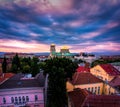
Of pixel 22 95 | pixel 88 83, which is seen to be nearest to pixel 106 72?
pixel 88 83

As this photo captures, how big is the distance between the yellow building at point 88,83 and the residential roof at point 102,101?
13760 millimetres

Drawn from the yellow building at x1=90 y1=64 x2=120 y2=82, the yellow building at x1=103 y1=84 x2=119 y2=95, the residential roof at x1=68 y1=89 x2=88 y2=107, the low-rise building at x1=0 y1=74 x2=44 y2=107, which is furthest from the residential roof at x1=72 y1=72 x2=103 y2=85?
the low-rise building at x1=0 y1=74 x2=44 y2=107

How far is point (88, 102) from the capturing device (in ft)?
76.1

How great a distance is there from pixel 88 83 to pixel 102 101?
15.4 m

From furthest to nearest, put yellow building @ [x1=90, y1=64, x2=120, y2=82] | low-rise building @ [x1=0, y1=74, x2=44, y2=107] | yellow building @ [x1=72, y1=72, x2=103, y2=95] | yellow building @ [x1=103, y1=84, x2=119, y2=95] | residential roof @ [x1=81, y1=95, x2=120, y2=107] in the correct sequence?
yellow building @ [x1=90, y1=64, x2=120, y2=82]
yellow building @ [x1=72, y1=72, x2=103, y2=95]
yellow building @ [x1=103, y1=84, x2=119, y2=95]
low-rise building @ [x1=0, y1=74, x2=44, y2=107]
residential roof @ [x1=81, y1=95, x2=120, y2=107]

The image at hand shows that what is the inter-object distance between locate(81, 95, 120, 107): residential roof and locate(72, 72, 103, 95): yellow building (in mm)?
13760

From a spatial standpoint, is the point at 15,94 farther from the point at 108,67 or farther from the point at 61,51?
the point at 61,51

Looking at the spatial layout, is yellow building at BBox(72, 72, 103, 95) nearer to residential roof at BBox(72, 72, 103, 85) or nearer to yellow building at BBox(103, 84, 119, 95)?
residential roof at BBox(72, 72, 103, 85)

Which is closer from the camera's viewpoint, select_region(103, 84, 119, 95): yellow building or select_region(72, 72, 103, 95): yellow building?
select_region(103, 84, 119, 95): yellow building

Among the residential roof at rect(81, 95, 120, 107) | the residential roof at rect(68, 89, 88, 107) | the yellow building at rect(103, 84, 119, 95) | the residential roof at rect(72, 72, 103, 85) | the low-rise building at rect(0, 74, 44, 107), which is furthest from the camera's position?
the residential roof at rect(72, 72, 103, 85)

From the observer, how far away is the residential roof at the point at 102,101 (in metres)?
22.4

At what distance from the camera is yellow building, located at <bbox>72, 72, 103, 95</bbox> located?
124 ft

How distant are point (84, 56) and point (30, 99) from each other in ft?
536

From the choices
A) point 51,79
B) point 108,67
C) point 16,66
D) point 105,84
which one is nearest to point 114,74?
point 108,67
